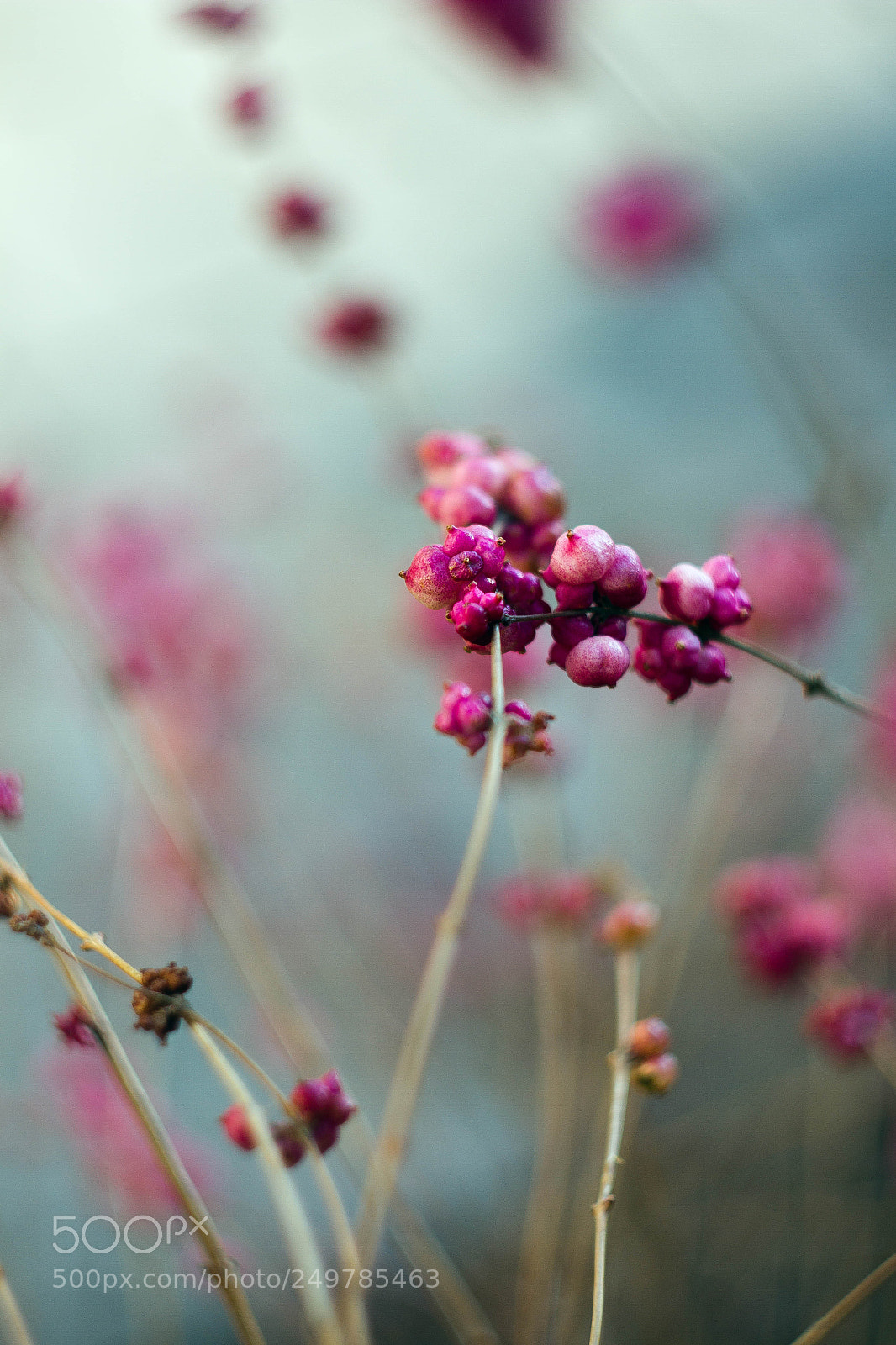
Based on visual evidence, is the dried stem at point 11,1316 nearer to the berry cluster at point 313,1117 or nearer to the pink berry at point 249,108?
the berry cluster at point 313,1117

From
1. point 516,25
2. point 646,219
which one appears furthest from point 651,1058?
point 516,25

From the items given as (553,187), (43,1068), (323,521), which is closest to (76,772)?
(43,1068)

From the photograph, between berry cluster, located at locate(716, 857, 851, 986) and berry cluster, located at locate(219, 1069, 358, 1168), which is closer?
berry cluster, located at locate(219, 1069, 358, 1168)

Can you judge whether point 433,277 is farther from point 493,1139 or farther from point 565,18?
point 493,1139

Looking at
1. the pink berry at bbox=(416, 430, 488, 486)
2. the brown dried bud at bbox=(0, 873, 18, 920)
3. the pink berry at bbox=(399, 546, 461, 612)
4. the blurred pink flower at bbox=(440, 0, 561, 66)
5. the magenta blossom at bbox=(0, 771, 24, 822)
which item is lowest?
the brown dried bud at bbox=(0, 873, 18, 920)

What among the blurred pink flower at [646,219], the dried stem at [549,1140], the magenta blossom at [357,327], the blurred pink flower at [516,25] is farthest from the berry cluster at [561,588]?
the blurred pink flower at [516,25]

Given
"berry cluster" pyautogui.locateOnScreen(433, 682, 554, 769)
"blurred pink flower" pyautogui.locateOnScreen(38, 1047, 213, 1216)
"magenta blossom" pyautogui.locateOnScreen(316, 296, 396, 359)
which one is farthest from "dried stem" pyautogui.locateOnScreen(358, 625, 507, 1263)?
"magenta blossom" pyautogui.locateOnScreen(316, 296, 396, 359)

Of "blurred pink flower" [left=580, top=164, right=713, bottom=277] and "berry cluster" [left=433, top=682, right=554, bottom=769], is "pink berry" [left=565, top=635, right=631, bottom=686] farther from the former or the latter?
"blurred pink flower" [left=580, top=164, right=713, bottom=277]
